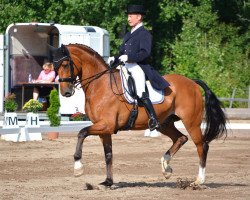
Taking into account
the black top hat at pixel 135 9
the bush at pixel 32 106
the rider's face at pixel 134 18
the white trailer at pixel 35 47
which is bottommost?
the bush at pixel 32 106

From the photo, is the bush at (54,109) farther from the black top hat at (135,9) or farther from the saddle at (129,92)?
the black top hat at (135,9)

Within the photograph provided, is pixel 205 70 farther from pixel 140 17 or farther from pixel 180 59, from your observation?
pixel 140 17

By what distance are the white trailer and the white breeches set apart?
474 inches

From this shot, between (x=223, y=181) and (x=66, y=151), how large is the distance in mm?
5624

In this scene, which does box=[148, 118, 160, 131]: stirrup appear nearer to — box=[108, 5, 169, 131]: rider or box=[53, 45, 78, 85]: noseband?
box=[108, 5, 169, 131]: rider

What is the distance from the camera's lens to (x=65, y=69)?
12.8m

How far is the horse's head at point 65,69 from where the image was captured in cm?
1280

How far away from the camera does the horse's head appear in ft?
42.0

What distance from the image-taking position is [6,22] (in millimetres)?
37031

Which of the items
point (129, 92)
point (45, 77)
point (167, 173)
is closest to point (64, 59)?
point (129, 92)

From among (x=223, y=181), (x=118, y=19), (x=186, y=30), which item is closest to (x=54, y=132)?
(x=223, y=181)

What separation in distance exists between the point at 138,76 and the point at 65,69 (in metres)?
0.98

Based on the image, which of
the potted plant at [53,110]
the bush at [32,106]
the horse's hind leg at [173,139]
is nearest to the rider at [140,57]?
the horse's hind leg at [173,139]

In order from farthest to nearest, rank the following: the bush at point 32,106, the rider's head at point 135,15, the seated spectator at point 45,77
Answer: the seated spectator at point 45,77
the bush at point 32,106
the rider's head at point 135,15
